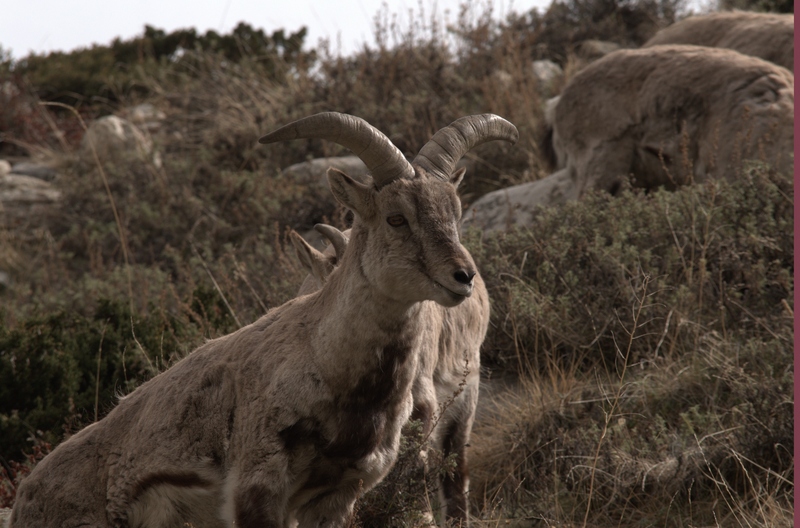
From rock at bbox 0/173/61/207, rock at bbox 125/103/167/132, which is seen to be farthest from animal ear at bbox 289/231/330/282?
rock at bbox 125/103/167/132

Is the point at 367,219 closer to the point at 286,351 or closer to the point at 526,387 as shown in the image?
the point at 286,351

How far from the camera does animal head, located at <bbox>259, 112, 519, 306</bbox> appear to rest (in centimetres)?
376

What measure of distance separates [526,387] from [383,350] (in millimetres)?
3063

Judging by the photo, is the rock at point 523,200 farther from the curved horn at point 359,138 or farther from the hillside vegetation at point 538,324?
the curved horn at point 359,138

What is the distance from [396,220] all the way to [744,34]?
8.29 metres

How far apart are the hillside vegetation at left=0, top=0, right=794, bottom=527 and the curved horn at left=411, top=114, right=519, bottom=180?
119cm

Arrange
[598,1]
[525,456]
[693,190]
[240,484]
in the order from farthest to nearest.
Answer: [598,1] → [693,190] → [525,456] → [240,484]

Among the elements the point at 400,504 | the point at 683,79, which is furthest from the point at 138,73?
the point at 400,504

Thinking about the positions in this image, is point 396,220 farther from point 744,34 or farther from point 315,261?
point 744,34

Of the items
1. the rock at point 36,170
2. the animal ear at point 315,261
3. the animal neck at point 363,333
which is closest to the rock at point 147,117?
the rock at point 36,170

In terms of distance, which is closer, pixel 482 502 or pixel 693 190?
pixel 482 502

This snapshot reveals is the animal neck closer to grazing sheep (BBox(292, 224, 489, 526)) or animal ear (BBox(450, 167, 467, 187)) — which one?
animal ear (BBox(450, 167, 467, 187))

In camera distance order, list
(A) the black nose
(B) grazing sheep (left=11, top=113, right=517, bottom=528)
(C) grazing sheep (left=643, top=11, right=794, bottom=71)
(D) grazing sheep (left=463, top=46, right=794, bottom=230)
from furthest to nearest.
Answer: (C) grazing sheep (left=643, top=11, right=794, bottom=71) < (D) grazing sheep (left=463, top=46, right=794, bottom=230) < (B) grazing sheep (left=11, top=113, right=517, bottom=528) < (A) the black nose

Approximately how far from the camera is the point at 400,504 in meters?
4.76
